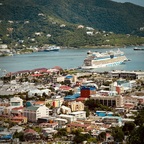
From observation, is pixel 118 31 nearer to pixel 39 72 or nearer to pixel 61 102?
pixel 39 72

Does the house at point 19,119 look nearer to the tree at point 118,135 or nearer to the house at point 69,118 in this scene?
the house at point 69,118

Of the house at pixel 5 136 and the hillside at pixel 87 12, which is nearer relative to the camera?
the house at pixel 5 136

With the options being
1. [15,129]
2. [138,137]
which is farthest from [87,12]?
[138,137]

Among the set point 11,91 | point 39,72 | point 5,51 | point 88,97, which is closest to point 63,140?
point 88,97

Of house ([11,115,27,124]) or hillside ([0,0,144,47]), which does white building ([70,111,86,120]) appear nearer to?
house ([11,115,27,124])

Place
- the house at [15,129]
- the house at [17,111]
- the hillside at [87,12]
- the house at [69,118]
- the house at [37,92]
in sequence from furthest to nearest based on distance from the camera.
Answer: the hillside at [87,12] < the house at [37,92] < the house at [17,111] < the house at [69,118] < the house at [15,129]

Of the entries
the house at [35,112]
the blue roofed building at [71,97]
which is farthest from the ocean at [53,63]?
the house at [35,112]

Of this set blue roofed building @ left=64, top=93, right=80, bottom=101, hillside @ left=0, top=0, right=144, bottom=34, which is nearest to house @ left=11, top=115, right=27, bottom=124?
blue roofed building @ left=64, top=93, right=80, bottom=101
